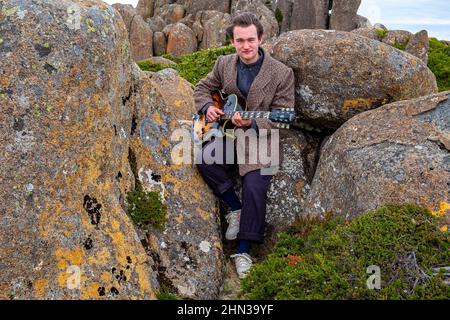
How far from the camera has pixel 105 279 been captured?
21.6 ft

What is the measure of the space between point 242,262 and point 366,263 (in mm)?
2681

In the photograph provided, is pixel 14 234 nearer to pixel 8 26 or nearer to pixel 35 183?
pixel 35 183

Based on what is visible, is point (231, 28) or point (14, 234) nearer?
point (14, 234)

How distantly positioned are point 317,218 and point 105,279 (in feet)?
11.9

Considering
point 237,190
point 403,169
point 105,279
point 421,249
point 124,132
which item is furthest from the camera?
point 237,190

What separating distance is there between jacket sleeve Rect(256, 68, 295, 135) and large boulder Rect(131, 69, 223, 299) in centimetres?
141

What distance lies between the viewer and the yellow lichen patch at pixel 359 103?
9320mm

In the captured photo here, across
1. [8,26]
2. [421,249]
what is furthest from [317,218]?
[8,26]

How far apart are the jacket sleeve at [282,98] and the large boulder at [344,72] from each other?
29.1 inches

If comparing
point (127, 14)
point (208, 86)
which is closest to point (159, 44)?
point (127, 14)

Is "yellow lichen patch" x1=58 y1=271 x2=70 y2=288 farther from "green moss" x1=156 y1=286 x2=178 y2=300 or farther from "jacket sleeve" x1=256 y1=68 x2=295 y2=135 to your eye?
"jacket sleeve" x1=256 y1=68 x2=295 y2=135

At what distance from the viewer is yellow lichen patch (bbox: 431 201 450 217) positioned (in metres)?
6.93

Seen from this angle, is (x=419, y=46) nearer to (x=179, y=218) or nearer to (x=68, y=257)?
(x=179, y=218)

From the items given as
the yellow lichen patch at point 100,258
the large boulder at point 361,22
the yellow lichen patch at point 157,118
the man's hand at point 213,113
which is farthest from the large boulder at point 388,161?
the large boulder at point 361,22
